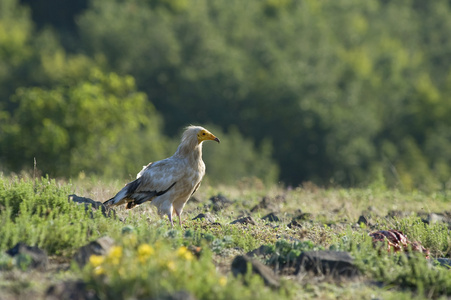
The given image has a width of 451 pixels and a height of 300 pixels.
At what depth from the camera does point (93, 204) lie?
10.1 m

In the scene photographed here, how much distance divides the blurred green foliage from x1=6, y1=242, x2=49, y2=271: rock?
41.2 meters

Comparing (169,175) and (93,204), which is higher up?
(169,175)

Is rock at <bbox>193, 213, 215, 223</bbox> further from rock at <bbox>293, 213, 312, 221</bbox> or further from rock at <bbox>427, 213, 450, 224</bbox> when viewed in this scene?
rock at <bbox>427, 213, 450, 224</bbox>

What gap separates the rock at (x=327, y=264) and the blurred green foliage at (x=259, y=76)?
40949 millimetres

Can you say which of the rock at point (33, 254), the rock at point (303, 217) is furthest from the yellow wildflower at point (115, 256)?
the rock at point (303, 217)

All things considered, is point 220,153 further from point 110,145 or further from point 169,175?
point 169,175

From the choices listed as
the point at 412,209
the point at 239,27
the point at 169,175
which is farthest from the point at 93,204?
the point at 239,27

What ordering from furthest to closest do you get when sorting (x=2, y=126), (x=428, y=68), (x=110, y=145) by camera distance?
(x=428, y=68)
(x=110, y=145)
(x=2, y=126)

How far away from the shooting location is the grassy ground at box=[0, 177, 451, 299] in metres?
6.35

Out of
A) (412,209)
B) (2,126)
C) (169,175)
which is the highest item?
(2,126)

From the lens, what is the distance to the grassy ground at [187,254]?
6352 mm

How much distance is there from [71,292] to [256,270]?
6.03 feet

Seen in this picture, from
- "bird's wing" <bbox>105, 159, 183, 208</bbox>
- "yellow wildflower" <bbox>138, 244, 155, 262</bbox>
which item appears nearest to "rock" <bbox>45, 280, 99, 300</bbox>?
"yellow wildflower" <bbox>138, 244, 155, 262</bbox>

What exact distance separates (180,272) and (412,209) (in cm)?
994
